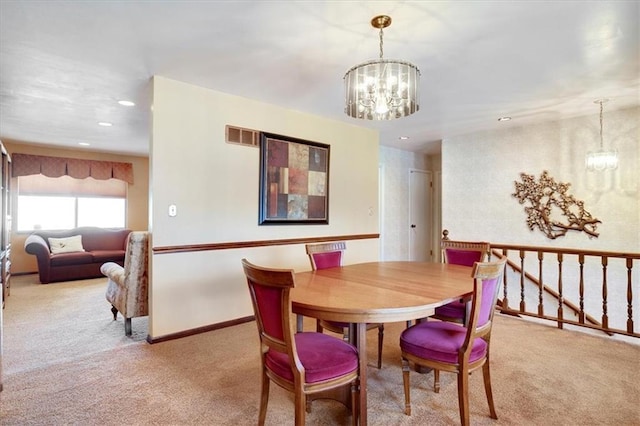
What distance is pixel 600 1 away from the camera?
2016 millimetres

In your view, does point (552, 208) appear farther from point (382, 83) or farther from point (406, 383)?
point (406, 383)

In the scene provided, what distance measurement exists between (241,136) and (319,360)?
2655 mm

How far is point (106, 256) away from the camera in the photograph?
20.1ft

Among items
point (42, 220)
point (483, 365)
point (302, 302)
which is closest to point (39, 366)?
point (302, 302)

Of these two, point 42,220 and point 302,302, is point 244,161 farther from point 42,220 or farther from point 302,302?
point 42,220

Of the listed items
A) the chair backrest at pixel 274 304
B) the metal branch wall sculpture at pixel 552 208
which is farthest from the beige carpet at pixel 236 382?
the metal branch wall sculpture at pixel 552 208

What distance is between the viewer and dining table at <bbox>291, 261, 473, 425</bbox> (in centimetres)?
158

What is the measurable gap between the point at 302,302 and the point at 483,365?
1133 millimetres

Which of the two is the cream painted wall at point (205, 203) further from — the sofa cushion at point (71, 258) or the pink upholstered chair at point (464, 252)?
the sofa cushion at point (71, 258)

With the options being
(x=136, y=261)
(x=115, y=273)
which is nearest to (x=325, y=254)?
(x=136, y=261)

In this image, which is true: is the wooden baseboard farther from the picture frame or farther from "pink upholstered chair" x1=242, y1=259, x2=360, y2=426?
"pink upholstered chair" x1=242, y1=259, x2=360, y2=426

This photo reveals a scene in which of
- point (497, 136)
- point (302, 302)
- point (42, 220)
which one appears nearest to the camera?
point (302, 302)

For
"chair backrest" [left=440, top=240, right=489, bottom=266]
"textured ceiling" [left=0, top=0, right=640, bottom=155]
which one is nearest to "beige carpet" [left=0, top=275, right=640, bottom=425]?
"chair backrest" [left=440, top=240, right=489, bottom=266]

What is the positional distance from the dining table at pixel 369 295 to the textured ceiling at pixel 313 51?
5.47ft
